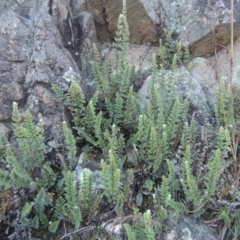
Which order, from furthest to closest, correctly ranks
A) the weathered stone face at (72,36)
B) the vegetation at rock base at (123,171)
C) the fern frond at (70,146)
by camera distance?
the weathered stone face at (72,36) < the fern frond at (70,146) < the vegetation at rock base at (123,171)

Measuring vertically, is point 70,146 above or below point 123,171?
above

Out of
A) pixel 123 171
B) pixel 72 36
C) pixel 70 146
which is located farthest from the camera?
pixel 72 36

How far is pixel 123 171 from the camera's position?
3076mm

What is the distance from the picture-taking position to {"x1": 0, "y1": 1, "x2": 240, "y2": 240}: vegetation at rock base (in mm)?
2688

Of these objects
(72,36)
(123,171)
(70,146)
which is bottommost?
(123,171)

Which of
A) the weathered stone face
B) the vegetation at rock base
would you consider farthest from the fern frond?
the weathered stone face

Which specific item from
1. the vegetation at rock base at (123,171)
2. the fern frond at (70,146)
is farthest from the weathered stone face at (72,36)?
the fern frond at (70,146)

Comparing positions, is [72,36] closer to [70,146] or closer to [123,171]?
[70,146]

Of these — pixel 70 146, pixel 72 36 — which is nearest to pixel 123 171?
pixel 70 146

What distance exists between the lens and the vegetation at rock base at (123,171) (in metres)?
2.69

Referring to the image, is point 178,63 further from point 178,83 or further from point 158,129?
point 158,129

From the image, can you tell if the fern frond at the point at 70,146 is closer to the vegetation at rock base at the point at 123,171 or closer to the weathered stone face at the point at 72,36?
the vegetation at rock base at the point at 123,171

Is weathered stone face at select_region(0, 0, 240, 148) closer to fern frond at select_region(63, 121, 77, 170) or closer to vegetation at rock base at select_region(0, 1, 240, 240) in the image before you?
vegetation at rock base at select_region(0, 1, 240, 240)

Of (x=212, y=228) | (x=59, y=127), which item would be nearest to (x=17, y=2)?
(x=59, y=127)
